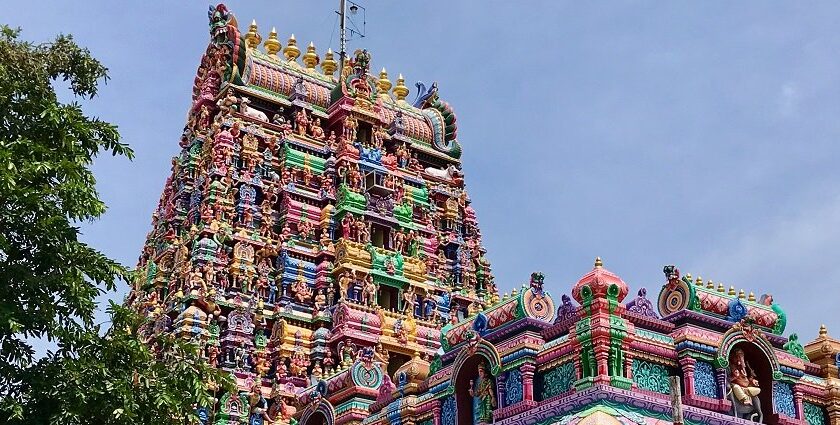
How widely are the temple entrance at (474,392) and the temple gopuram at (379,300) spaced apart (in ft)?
0.14

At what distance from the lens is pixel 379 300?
123 ft

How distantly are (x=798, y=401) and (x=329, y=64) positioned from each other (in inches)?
985

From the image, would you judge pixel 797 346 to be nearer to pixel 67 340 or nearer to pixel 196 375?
pixel 196 375

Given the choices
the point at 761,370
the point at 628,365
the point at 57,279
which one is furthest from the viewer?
the point at 761,370

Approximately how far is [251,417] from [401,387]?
9.36 m

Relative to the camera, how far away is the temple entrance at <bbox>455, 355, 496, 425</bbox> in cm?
2203

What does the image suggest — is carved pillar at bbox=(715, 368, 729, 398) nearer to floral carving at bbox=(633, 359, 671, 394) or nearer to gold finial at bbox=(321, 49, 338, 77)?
floral carving at bbox=(633, 359, 671, 394)

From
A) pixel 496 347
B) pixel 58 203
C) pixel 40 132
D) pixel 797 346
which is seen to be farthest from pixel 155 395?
pixel 797 346

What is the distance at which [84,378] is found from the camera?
17.4m

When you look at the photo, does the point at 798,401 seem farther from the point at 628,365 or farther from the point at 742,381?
the point at 628,365

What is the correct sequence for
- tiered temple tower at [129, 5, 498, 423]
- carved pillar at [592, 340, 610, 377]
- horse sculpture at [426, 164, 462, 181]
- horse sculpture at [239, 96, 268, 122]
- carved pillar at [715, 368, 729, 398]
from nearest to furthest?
carved pillar at [592, 340, 610, 377]
carved pillar at [715, 368, 729, 398]
tiered temple tower at [129, 5, 498, 423]
horse sculpture at [239, 96, 268, 122]
horse sculpture at [426, 164, 462, 181]

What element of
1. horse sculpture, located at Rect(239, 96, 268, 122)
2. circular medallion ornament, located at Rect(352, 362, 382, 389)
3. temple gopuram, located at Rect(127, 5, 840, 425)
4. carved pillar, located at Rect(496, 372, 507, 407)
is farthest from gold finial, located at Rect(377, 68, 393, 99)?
carved pillar, located at Rect(496, 372, 507, 407)

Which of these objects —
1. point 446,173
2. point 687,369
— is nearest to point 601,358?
point 687,369

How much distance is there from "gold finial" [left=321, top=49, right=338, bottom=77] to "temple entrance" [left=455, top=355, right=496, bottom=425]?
22670 millimetres
